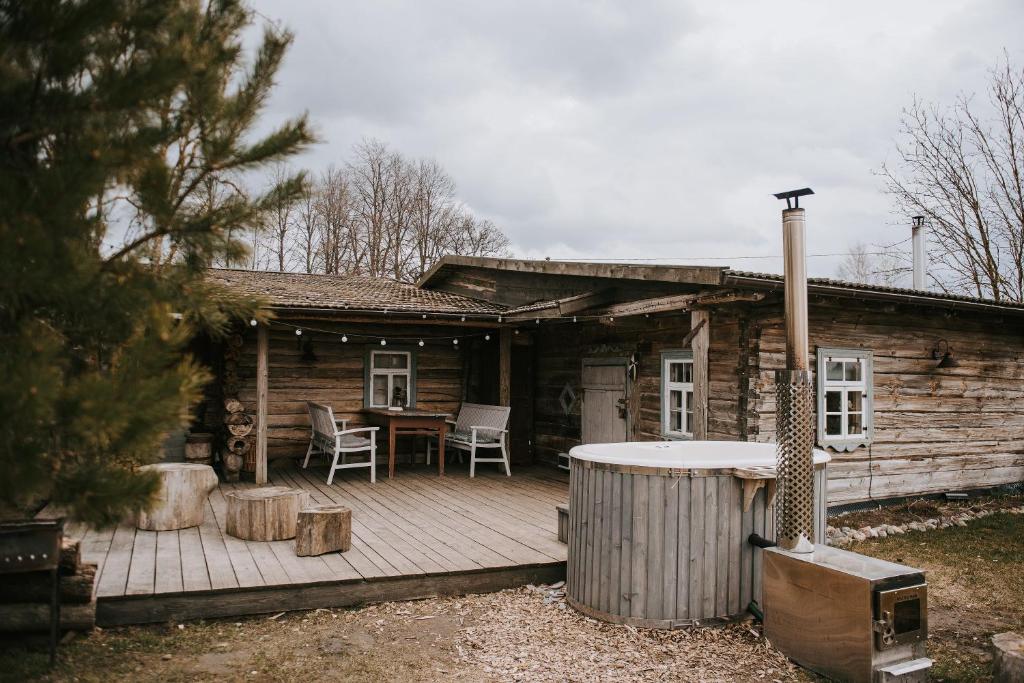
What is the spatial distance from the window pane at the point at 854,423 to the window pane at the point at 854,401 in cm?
6

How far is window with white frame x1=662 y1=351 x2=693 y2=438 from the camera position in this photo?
8305mm

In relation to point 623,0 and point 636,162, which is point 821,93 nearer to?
point 623,0

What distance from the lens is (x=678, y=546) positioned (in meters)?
4.48

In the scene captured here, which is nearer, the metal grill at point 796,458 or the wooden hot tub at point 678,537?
the metal grill at point 796,458

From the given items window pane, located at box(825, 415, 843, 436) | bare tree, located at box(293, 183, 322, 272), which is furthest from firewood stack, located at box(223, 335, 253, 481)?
bare tree, located at box(293, 183, 322, 272)

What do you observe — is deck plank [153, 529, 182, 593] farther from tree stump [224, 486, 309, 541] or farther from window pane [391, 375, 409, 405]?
window pane [391, 375, 409, 405]

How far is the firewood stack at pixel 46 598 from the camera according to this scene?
3996 millimetres

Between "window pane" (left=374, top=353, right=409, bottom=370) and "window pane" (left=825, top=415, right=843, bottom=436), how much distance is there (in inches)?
246

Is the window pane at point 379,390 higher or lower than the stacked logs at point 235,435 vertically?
Result: higher

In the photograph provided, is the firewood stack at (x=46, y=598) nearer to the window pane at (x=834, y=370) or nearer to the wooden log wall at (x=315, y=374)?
the wooden log wall at (x=315, y=374)

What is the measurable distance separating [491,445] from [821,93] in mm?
14323

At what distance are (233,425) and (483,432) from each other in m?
3.41

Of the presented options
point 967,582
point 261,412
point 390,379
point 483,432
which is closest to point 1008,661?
point 967,582

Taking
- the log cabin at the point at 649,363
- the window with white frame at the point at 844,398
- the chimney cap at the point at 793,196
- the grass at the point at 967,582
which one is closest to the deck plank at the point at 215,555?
the log cabin at the point at 649,363
